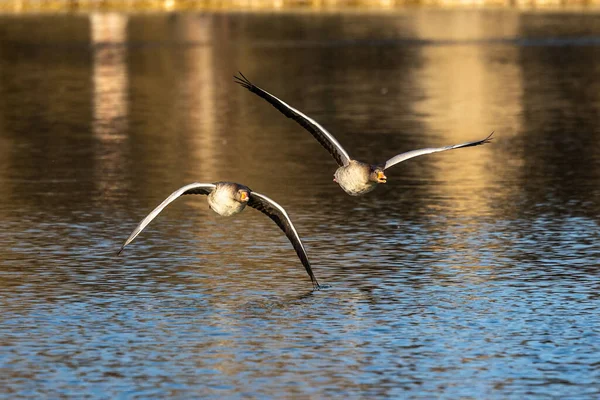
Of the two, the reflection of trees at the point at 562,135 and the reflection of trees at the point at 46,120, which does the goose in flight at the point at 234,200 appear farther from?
the reflection of trees at the point at 46,120

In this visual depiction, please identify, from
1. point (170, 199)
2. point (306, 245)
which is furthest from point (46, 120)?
point (170, 199)

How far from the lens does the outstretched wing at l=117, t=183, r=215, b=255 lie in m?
14.6

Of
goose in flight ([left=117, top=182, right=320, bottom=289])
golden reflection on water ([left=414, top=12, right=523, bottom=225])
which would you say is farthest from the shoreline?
goose in flight ([left=117, top=182, right=320, bottom=289])

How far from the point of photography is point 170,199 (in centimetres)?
1465

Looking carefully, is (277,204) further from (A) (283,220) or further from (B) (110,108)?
(B) (110,108)

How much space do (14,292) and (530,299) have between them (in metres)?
4.98

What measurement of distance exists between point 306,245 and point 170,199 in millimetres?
3983

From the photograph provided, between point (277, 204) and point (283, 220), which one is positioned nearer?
point (277, 204)

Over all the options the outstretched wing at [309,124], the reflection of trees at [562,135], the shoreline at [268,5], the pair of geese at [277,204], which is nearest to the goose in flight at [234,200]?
the pair of geese at [277,204]

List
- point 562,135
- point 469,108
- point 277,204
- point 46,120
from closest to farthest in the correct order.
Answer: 1. point 277,204
2. point 562,135
3. point 46,120
4. point 469,108

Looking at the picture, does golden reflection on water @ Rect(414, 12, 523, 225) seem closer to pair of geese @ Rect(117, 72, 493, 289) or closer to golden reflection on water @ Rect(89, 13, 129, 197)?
pair of geese @ Rect(117, 72, 493, 289)

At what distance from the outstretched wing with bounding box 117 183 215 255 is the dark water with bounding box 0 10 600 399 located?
720 millimetres

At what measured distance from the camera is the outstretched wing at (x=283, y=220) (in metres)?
15.4

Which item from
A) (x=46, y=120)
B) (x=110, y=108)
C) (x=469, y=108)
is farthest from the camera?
(x=110, y=108)
